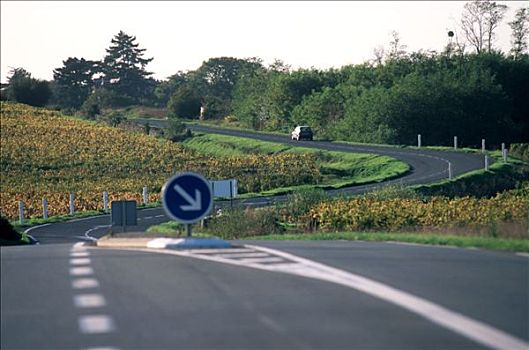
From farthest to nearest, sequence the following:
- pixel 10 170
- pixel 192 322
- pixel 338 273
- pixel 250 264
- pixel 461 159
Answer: pixel 10 170
pixel 461 159
pixel 250 264
pixel 338 273
pixel 192 322

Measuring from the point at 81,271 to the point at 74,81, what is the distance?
555 ft

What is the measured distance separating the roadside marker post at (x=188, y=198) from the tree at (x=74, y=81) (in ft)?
529

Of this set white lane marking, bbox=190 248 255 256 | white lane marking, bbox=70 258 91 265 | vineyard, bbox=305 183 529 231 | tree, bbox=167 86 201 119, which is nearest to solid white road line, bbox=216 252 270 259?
white lane marking, bbox=190 248 255 256

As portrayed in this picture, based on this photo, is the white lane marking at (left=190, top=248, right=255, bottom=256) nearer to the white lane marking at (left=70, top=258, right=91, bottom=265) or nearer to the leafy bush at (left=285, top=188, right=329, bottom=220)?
the white lane marking at (left=70, top=258, right=91, bottom=265)

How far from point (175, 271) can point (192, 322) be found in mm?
3062

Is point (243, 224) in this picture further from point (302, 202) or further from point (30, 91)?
point (30, 91)

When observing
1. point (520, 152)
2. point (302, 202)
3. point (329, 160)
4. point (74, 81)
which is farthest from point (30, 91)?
point (302, 202)

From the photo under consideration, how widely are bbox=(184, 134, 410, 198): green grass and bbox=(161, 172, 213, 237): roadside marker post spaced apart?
135 ft

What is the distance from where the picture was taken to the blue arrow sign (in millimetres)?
14211

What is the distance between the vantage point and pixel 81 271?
12211 millimetres

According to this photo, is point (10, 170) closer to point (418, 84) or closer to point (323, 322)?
point (418, 84)

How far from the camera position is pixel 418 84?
300 ft

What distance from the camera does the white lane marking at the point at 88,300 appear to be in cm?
985

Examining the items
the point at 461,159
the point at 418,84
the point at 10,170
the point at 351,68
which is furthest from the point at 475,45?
the point at 10,170
